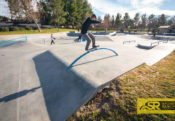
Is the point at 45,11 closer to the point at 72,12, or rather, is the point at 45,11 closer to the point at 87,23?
the point at 72,12

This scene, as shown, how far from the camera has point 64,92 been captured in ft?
13.4

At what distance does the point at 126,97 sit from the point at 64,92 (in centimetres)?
269

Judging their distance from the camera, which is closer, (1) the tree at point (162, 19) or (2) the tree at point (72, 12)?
(2) the tree at point (72, 12)

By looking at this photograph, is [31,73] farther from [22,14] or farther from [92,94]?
[22,14]

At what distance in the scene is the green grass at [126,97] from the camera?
285 cm

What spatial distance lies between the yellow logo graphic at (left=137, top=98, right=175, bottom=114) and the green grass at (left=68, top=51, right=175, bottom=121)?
0.13 metres

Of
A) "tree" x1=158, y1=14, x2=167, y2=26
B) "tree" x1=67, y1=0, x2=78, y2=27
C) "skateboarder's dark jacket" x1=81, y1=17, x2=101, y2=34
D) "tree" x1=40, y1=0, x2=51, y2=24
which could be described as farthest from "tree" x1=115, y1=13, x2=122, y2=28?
"skateboarder's dark jacket" x1=81, y1=17, x2=101, y2=34

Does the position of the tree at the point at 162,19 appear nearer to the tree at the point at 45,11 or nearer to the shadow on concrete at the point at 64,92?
the tree at the point at 45,11

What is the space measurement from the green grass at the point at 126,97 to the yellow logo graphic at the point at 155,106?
132 mm

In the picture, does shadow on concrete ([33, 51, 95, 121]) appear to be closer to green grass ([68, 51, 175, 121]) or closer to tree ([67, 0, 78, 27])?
green grass ([68, 51, 175, 121])

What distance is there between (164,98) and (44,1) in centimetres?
5297

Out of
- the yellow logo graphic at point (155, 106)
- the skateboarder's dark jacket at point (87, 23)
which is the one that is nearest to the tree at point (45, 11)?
the skateboarder's dark jacket at point (87, 23)

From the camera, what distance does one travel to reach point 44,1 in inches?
1610

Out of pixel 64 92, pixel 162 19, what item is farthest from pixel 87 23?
pixel 162 19
